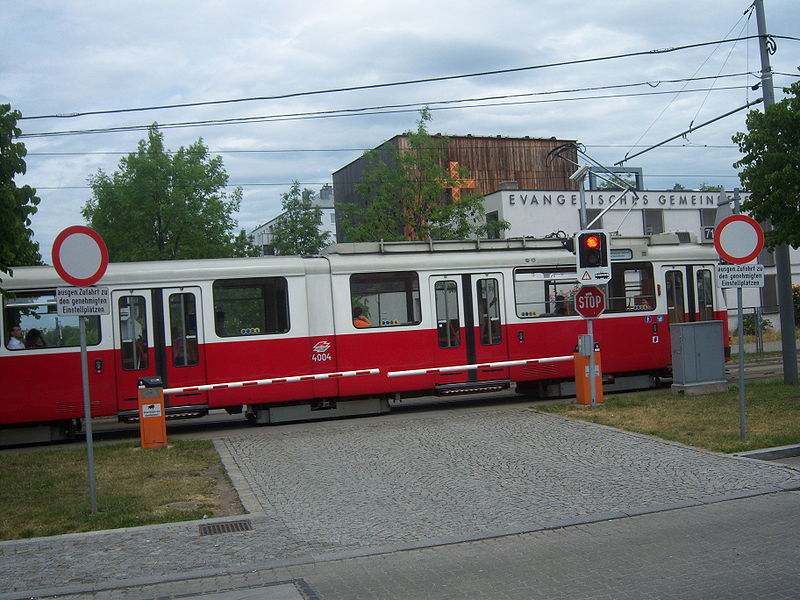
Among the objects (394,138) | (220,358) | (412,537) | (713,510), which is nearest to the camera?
(412,537)

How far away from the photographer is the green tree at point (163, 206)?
93.0ft

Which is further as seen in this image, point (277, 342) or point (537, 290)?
point (537, 290)

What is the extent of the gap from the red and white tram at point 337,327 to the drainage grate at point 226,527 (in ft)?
23.4

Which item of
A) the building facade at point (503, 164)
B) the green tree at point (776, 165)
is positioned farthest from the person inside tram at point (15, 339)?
the building facade at point (503, 164)

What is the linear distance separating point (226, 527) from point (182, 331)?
761cm

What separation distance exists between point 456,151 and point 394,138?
7.84 metres

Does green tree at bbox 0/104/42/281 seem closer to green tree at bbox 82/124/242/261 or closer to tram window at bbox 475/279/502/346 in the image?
tram window at bbox 475/279/502/346

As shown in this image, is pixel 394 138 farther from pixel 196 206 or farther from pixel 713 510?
pixel 713 510

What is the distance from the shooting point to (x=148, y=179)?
1115 inches

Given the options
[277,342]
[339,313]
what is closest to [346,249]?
[339,313]

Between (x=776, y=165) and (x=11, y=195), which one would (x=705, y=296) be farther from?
(x=11, y=195)

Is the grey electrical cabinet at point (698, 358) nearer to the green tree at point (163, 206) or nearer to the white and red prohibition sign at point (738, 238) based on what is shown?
the white and red prohibition sign at point (738, 238)

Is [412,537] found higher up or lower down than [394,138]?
lower down

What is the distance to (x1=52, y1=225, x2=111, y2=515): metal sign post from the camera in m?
8.62
